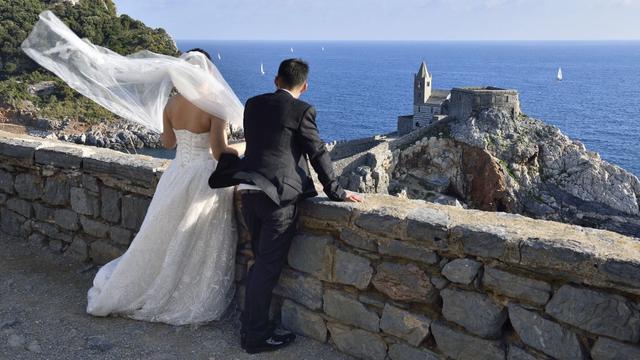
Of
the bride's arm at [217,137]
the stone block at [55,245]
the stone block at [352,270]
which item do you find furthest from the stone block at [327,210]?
the stone block at [55,245]

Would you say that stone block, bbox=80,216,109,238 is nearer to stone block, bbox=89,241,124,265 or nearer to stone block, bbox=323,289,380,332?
stone block, bbox=89,241,124,265

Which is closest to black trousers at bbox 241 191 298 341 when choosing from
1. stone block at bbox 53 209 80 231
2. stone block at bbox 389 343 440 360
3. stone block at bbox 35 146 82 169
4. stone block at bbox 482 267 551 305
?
stone block at bbox 389 343 440 360

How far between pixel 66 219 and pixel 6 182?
3.33 ft

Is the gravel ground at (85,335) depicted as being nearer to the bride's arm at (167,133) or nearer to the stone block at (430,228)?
the stone block at (430,228)

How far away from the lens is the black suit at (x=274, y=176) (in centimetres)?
366

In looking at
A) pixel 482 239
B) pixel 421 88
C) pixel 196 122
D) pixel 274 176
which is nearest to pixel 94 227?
pixel 196 122

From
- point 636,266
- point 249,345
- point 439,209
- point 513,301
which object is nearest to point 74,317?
point 249,345

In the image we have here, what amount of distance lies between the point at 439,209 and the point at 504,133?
48.0 meters

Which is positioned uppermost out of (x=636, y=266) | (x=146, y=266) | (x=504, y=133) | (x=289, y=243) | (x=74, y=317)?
(x=636, y=266)

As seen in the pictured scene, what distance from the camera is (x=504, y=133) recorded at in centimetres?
4919

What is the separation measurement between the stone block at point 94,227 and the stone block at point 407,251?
9.36 feet

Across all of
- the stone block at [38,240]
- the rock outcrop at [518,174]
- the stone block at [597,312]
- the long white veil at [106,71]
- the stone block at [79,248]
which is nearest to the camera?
the stone block at [597,312]

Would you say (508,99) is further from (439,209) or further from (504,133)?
(439,209)

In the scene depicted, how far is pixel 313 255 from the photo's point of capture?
404 centimetres
